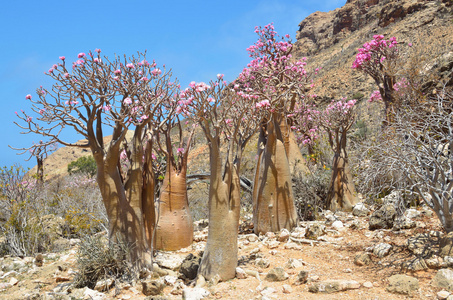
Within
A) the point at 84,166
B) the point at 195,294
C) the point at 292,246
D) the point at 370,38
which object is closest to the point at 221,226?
the point at 195,294

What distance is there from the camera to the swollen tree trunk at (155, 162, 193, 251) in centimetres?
623

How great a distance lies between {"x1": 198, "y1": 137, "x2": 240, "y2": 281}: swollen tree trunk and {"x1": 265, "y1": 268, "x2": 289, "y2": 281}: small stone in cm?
46

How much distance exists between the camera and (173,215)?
6309 mm

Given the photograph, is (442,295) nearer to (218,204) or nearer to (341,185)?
(218,204)

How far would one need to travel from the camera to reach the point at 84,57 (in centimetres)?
511

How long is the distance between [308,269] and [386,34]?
31397 mm

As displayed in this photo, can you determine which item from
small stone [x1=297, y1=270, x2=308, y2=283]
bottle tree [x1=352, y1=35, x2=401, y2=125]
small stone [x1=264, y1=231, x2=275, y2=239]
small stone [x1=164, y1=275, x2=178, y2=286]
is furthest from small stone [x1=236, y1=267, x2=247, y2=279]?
bottle tree [x1=352, y1=35, x2=401, y2=125]

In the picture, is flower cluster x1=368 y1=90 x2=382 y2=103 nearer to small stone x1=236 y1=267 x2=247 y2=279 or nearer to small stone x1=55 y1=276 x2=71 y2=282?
small stone x1=236 y1=267 x2=247 y2=279

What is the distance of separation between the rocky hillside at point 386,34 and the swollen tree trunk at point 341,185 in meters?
5.01

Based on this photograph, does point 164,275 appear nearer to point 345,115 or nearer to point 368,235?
point 368,235

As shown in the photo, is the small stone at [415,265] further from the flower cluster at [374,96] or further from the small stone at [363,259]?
the flower cluster at [374,96]

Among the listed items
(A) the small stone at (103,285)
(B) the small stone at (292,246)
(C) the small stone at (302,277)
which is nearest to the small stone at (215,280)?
(C) the small stone at (302,277)

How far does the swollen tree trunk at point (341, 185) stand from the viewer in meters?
7.69

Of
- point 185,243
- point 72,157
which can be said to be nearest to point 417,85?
point 185,243
